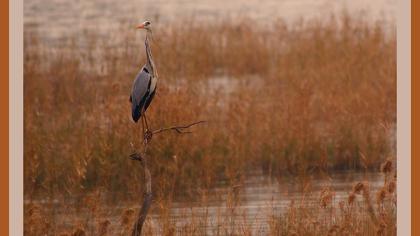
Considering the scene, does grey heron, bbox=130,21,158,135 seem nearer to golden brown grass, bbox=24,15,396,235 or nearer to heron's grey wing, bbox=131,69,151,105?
heron's grey wing, bbox=131,69,151,105

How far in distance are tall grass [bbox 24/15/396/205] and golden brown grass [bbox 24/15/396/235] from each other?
0.4 inches

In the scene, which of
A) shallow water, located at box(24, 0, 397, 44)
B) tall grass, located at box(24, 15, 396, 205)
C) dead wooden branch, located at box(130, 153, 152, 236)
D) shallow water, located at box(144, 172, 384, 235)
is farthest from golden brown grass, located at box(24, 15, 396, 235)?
shallow water, located at box(24, 0, 397, 44)

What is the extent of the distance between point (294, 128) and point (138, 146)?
1.28 metres

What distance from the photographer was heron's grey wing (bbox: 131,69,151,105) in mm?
6961

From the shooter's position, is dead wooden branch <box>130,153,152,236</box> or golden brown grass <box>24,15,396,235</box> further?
golden brown grass <box>24,15,396,235</box>

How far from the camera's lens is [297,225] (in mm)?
7312
